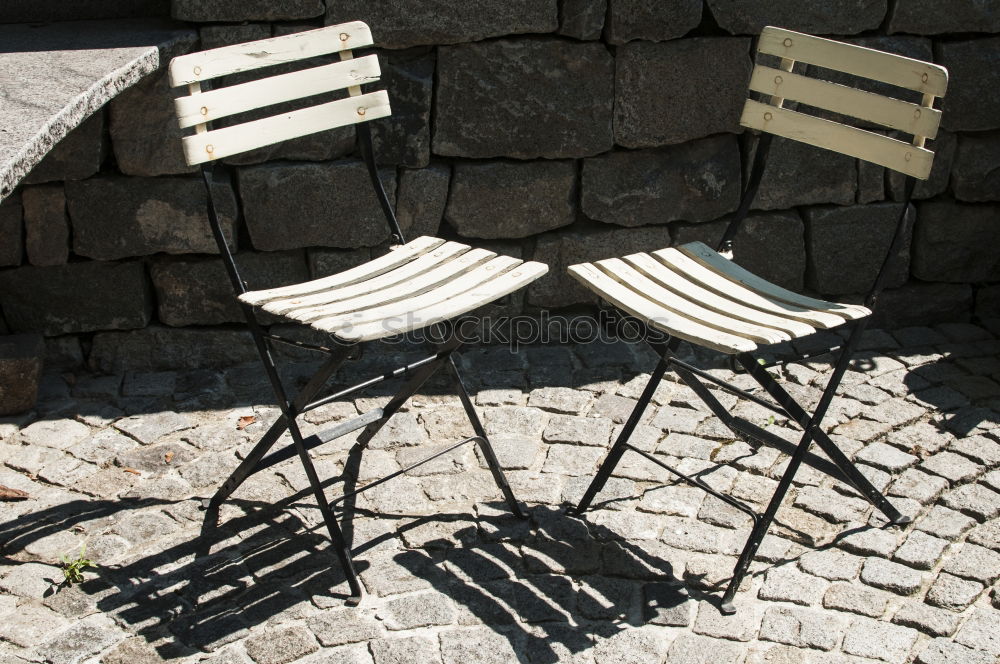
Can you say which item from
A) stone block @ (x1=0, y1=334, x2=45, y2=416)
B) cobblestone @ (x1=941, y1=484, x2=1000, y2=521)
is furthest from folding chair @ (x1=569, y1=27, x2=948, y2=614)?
stone block @ (x1=0, y1=334, x2=45, y2=416)

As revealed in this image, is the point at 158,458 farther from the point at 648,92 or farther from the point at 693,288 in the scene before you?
the point at 648,92

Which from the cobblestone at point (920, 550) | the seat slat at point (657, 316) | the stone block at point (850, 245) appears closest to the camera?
the seat slat at point (657, 316)

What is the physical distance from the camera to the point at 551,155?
4281 mm

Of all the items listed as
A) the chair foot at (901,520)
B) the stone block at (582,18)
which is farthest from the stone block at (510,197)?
the chair foot at (901,520)

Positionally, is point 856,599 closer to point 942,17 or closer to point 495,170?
point 495,170

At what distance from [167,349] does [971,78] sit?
3.37m

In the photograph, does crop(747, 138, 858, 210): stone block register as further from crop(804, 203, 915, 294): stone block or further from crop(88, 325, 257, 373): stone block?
crop(88, 325, 257, 373): stone block

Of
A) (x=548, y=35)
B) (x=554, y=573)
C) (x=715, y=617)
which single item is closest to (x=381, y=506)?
(x=554, y=573)

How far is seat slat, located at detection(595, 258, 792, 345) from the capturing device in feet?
9.39

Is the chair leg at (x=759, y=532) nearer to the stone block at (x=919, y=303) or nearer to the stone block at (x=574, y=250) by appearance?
the stone block at (x=574, y=250)

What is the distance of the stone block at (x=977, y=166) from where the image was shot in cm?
452

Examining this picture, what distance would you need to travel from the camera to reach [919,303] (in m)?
4.70

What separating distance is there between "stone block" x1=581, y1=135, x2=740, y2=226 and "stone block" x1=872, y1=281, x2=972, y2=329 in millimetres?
856

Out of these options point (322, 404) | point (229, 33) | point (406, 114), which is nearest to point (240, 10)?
point (229, 33)
